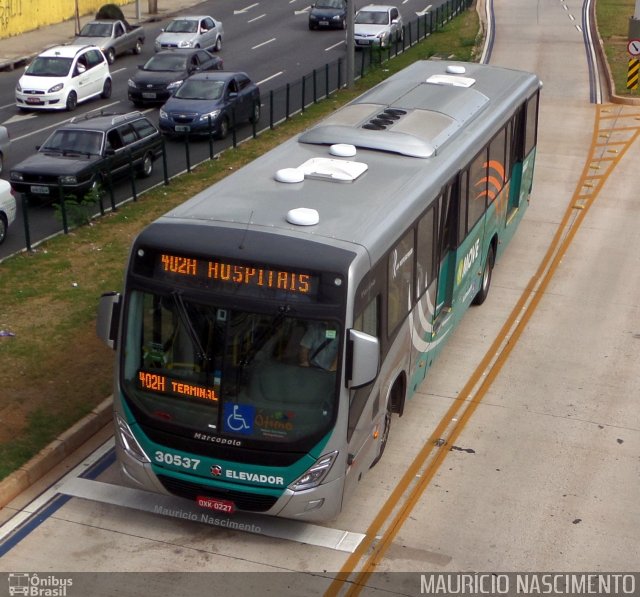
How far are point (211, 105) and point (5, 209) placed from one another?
32.7 feet

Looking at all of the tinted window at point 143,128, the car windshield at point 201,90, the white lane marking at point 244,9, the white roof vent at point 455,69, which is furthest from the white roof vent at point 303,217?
the white lane marking at point 244,9

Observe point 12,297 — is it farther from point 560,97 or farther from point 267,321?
point 560,97

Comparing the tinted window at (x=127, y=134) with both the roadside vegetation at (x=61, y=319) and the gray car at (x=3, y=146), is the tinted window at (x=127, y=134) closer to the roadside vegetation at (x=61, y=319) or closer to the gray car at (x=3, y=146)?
the roadside vegetation at (x=61, y=319)

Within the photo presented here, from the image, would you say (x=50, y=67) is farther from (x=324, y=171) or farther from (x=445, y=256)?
(x=324, y=171)

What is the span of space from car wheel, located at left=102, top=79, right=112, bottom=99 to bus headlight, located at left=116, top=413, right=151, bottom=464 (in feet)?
84.8

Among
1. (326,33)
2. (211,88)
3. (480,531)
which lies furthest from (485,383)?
(326,33)

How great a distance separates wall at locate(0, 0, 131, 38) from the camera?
45656 mm

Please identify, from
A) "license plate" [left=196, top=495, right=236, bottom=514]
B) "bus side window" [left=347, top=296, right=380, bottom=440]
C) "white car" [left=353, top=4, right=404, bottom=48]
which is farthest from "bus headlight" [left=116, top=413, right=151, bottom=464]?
"white car" [left=353, top=4, right=404, bottom=48]

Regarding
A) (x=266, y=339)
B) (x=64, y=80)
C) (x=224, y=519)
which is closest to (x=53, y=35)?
(x=64, y=80)

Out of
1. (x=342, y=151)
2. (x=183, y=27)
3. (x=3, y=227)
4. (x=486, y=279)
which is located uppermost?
(x=342, y=151)

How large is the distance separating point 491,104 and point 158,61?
1999cm

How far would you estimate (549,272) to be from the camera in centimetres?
1805

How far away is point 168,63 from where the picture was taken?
33969 mm

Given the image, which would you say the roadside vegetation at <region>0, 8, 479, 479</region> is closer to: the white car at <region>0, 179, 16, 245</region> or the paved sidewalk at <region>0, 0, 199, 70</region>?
the white car at <region>0, 179, 16, 245</region>
